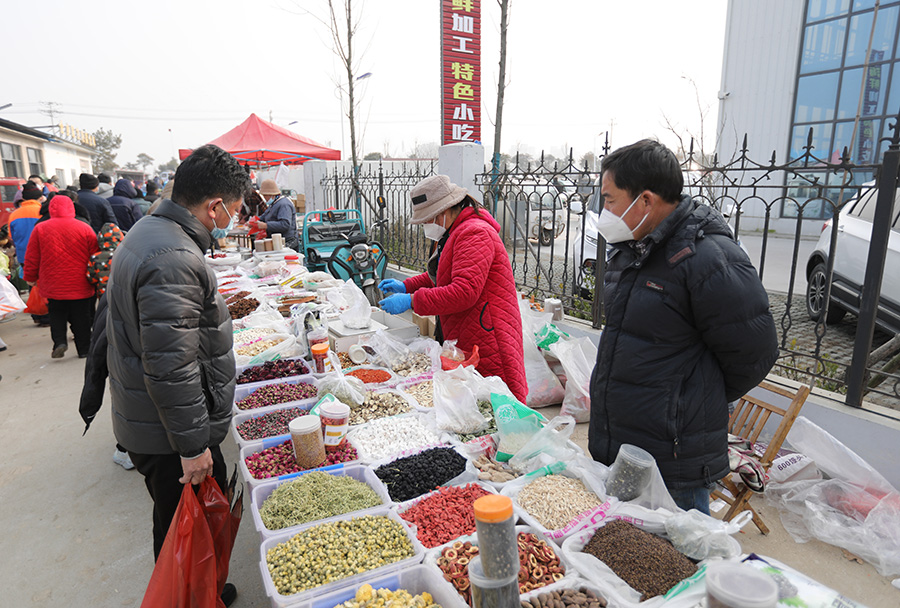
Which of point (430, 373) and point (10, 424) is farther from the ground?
point (430, 373)

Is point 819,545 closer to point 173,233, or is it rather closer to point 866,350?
point 866,350

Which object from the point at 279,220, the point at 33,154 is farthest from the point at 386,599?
the point at 33,154

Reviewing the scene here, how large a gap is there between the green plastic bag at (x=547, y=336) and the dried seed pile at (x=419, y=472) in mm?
2501

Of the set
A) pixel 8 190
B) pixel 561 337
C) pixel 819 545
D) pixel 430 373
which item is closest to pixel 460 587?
pixel 430 373

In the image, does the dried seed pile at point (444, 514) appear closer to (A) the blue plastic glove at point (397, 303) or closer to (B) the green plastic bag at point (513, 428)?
(B) the green plastic bag at point (513, 428)

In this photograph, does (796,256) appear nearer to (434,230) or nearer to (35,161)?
(434,230)

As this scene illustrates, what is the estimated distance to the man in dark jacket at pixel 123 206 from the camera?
8.95 metres

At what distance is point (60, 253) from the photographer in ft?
18.4

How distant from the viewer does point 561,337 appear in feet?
15.8

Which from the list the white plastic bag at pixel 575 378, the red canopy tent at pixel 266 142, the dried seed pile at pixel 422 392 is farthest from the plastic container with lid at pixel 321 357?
the red canopy tent at pixel 266 142

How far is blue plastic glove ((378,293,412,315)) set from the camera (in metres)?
3.01

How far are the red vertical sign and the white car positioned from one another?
5.04 meters

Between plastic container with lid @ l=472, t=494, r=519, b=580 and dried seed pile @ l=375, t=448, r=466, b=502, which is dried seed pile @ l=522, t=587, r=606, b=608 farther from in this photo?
dried seed pile @ l=375, t=448, r=466, b=502

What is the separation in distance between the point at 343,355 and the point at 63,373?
4173 mm
